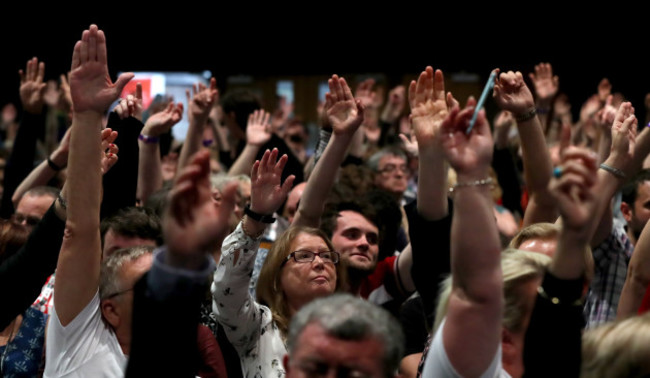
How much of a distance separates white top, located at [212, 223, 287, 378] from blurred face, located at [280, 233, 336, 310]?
20cm

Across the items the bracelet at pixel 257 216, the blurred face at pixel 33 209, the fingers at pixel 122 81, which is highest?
the fingers at pixel 122 81

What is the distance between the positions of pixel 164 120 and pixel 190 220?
306 cm

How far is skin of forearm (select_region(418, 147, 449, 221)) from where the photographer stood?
2.14 meters

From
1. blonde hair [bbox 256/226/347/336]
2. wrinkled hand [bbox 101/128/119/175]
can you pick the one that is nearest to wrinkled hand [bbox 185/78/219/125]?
wrinkled hand [bbox 101/128/119/175]

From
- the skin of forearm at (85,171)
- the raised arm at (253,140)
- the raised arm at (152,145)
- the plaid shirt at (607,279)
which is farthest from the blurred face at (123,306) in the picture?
the raised arm at (253,140)

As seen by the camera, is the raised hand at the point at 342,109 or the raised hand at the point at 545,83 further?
the raised hand at the point at 545,83

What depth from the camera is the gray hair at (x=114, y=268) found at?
2.51 meters

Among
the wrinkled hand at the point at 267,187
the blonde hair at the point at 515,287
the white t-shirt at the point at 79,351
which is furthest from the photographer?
the wrinkled hand at the point at 267,187

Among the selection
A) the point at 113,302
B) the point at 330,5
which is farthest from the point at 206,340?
the point at 330,5

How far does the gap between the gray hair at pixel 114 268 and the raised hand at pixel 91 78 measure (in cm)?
46

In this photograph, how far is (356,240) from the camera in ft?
12.5

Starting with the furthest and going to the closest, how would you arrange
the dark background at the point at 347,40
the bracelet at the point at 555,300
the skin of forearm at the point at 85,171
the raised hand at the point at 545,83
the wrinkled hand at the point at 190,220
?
the dark background at the point at 347,40 < the raised hand at the point at 545,83 < the skin of forearm at the point at 85,171 < the bracelet at the point at 555,300 < the wrinkled hand at the point at 190,220

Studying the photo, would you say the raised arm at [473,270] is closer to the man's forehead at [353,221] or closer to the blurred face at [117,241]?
the blurred face at [117,241]

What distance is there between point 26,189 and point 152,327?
128 inches
